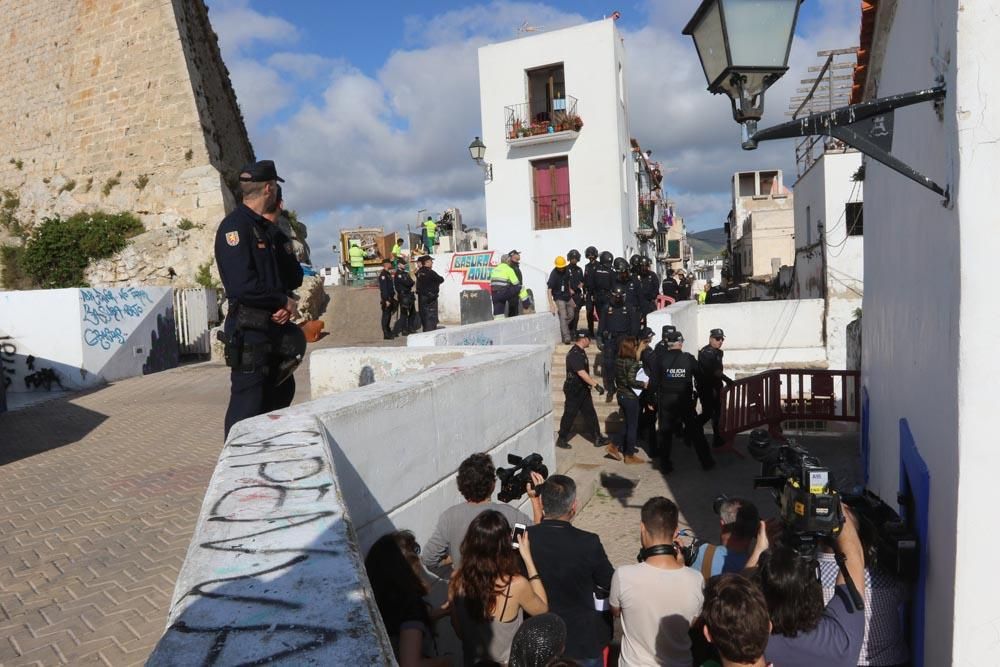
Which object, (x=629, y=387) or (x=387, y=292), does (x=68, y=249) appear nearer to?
(x=387, y=292)

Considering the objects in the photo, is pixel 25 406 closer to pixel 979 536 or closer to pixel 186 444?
pixel 186 444

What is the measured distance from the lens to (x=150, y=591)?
4586 millimetres

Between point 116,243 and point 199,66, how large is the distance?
7.52 meters

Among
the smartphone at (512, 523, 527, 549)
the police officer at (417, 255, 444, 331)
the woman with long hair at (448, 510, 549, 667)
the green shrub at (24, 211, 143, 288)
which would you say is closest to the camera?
the woman with long hair at (448, 510, 549, 667)

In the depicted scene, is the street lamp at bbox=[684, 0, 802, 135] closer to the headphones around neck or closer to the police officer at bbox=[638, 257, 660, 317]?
the headphones around neck

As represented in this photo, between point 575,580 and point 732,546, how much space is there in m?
1.12

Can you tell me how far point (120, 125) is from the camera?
24.5 m

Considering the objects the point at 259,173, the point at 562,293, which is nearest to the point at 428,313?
the point at 562,293

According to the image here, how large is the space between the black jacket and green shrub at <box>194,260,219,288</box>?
19828mm

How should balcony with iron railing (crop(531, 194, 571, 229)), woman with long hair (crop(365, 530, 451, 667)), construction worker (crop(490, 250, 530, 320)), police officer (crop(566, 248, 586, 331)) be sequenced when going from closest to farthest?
woman with long hair (crop(365, 530, 451, 667)), police officer (crop(566, 248, 586, 331)), construction worker (crop(490, 250, 530, 320)), balcony with iron railing (crop(531, 194, 571, 229))

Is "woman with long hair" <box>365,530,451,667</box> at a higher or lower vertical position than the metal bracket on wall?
lower

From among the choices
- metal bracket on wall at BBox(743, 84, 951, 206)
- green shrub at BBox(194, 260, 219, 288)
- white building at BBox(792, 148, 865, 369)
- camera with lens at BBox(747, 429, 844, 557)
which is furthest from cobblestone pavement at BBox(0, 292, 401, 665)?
white building at BBox(792, 148, 865, 369)

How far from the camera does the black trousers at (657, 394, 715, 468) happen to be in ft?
29.8

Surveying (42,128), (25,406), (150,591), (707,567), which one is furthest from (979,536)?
(42,128)
